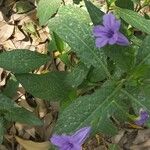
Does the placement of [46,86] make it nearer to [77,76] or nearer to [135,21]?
[77,76]

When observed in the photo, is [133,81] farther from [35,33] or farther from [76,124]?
[35,33]

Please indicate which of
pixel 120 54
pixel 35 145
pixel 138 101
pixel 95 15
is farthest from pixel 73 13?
pixel 35 145

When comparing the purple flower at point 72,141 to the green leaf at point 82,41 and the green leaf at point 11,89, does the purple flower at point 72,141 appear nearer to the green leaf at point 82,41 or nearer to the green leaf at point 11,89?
the green leaf at point 82,41

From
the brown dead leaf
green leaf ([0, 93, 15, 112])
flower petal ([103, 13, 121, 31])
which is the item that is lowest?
the brown dead leaf

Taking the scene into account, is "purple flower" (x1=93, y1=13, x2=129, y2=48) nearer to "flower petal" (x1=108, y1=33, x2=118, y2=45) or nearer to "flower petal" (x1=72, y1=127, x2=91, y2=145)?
"flower petal" (x1=108, y1=33, x2=118, y2=45)

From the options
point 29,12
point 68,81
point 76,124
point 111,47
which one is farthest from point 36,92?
point 29,12

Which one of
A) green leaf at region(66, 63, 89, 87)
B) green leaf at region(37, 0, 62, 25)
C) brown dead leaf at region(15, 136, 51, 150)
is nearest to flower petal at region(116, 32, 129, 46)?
Answer: green leaf at region(66, 63, 89, 87)
